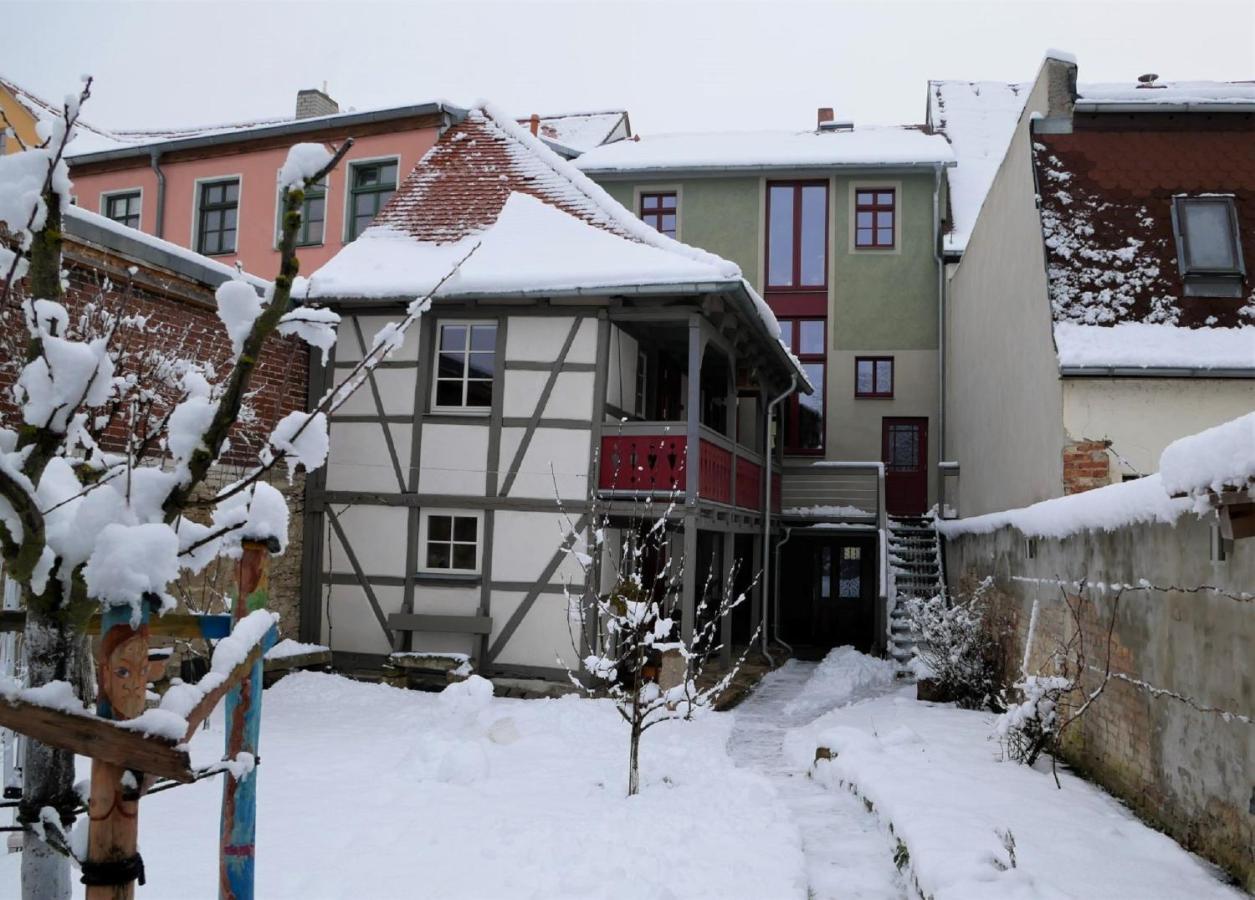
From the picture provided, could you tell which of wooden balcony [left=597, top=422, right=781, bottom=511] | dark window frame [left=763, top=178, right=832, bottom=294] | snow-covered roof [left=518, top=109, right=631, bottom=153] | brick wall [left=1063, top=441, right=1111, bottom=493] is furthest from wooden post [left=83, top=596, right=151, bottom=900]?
snow-covered roof [left=518, top=109, right=631, bottom=153]

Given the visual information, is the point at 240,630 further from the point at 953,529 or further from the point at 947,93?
the point at 947,93

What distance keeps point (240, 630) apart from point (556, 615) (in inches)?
337

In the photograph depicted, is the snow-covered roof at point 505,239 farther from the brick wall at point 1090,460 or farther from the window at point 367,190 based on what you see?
the brick wall at point 1090,460

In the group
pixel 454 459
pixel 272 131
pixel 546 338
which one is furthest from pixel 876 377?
pixel 272 131

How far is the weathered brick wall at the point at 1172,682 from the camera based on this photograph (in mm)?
4910

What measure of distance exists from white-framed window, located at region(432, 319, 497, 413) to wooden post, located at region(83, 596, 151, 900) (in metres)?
9.32

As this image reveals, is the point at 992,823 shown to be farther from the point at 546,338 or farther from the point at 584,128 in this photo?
the point at 584,128

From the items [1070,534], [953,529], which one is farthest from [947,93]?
[1070,534]

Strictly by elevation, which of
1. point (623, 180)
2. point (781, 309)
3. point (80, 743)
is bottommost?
point (80, 743)

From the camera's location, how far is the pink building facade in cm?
1577

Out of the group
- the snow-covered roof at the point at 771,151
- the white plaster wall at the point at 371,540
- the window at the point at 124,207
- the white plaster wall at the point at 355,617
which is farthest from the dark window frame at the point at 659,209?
the white plaster wall at the point at 355,617

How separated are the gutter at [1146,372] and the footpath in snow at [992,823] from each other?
3.39m

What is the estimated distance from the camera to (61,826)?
262 cm

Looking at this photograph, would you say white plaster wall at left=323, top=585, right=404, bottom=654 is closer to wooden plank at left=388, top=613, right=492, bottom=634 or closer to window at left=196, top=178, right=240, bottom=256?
wooden plank at left=388, top=613, right=492, bottom=634
